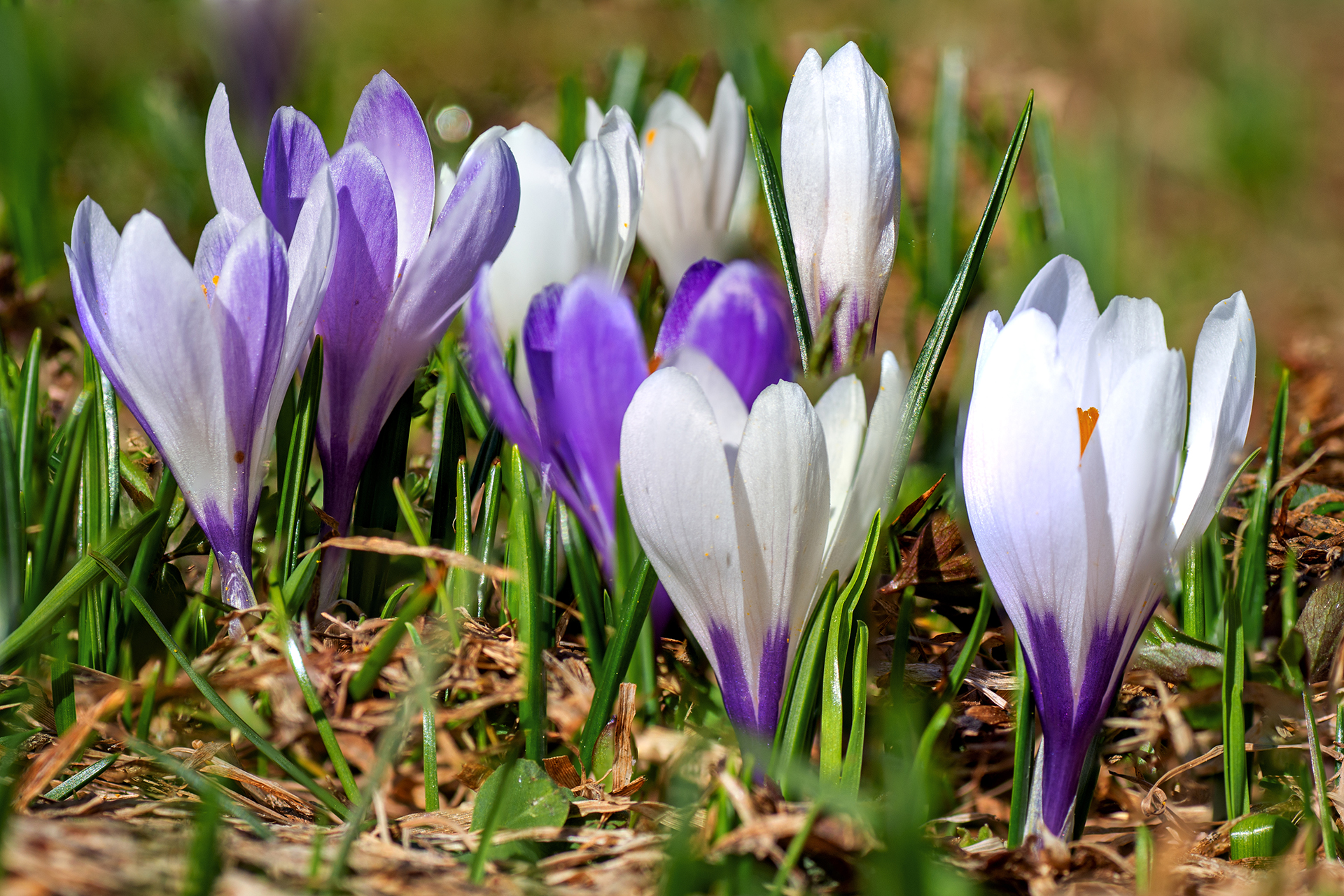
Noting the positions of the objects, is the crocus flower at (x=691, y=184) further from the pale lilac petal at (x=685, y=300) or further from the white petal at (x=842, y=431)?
the white petal at (x=842, y=431)

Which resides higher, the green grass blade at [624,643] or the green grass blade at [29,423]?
the green grass blade at [29,423]

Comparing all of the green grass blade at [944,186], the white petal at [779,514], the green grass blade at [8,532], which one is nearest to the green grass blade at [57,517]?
the green grass blade at [8,532]

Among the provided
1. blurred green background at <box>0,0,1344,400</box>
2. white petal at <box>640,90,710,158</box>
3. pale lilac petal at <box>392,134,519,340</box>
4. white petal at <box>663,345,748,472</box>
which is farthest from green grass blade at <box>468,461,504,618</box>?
blurred green background at <box>0,0,1344,400</box>

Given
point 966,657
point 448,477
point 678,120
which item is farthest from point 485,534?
point 678,120

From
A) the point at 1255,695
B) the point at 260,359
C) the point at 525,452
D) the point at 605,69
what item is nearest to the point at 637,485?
the point at 525,452

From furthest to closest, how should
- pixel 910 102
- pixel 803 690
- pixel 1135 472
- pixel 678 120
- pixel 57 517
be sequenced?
pixel 910 102 → pixel 678 120 → pixel 57 517 → pixel 803 690 → pixel 1135 472

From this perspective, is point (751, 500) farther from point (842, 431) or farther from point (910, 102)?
point (910, 102)
